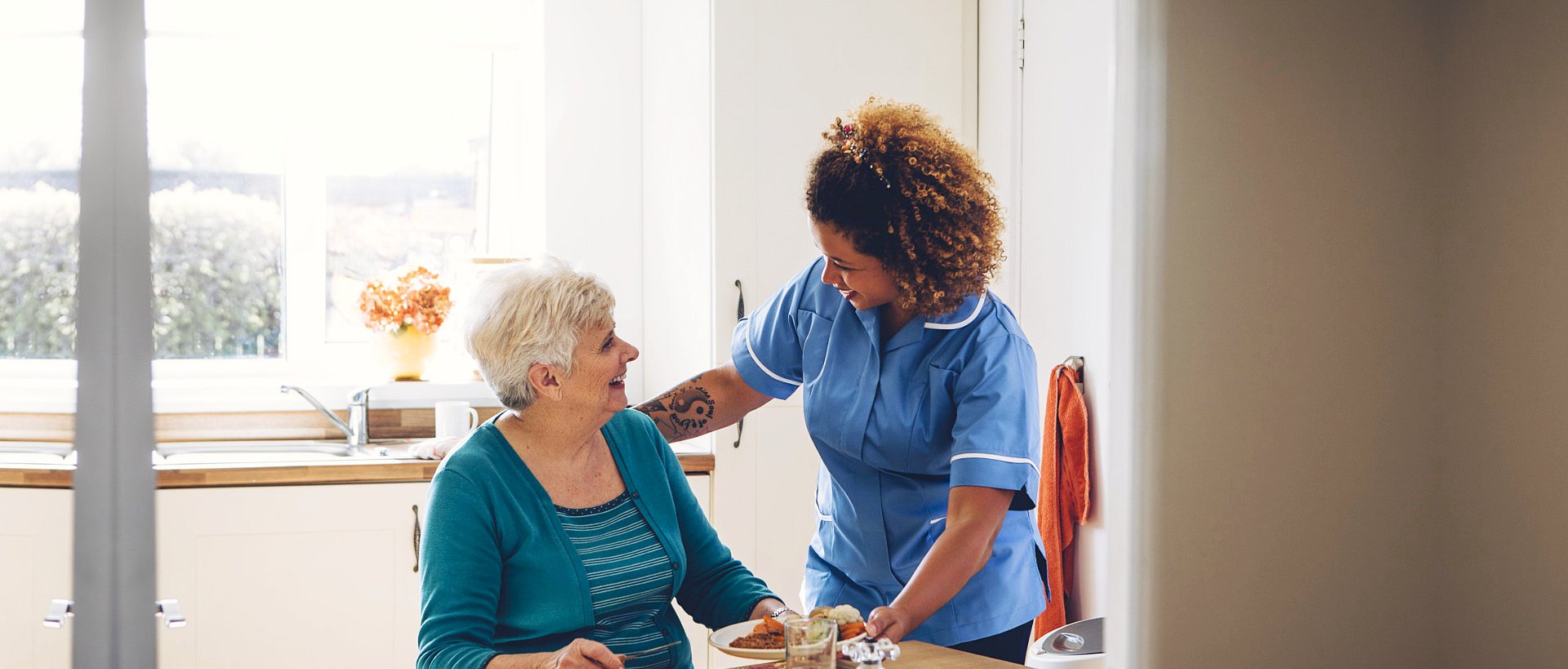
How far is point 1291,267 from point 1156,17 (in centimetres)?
5

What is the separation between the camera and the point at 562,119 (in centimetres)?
321

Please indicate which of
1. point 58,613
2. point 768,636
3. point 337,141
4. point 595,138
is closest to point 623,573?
point 768,636

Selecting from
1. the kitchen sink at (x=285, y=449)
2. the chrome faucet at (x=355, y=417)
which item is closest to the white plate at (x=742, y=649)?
the kitchen sink at (x=285, y=449)

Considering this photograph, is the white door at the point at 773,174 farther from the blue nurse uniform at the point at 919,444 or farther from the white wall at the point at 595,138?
the blue nurse uniform at the point at 919,444

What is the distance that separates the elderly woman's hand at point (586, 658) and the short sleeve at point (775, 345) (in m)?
0.58

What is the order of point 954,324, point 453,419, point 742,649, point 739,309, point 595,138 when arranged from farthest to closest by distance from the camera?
point 595,138 < point 453,419 < point 739,309 < point 954,324 < point 742,649

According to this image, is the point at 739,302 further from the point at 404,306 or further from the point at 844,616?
the point at 844,616

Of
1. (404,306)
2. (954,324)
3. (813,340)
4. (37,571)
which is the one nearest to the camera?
(37,571)

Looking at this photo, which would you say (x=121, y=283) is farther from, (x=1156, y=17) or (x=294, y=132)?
(x=294, y=132)

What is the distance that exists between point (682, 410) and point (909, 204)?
0.58 m

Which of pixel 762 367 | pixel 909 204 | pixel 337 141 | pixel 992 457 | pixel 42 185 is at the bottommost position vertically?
pixel 992 457

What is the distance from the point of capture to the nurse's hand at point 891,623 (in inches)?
50.7

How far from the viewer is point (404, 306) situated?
3049mm

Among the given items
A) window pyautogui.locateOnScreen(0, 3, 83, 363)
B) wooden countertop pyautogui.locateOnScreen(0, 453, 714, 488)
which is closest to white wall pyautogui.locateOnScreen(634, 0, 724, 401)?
wooden countertop pyautogui.locateOnScreen(0, 453, 714, 488)
